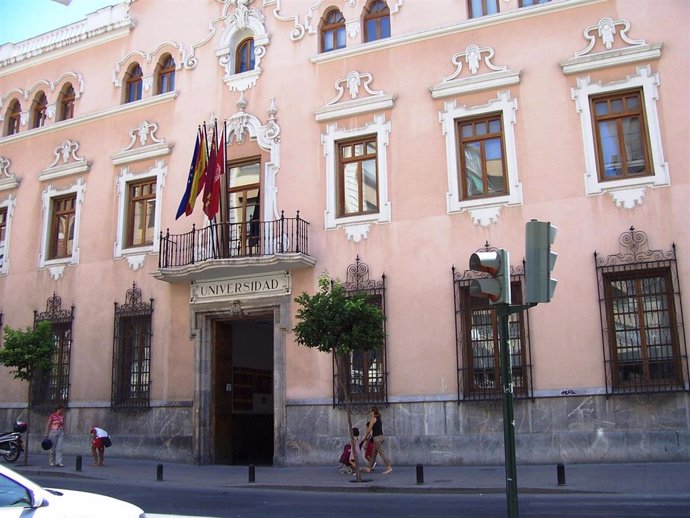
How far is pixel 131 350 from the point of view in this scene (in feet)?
67.8

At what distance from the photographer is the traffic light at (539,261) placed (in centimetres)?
693

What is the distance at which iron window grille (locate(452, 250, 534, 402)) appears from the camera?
16156 millimetres

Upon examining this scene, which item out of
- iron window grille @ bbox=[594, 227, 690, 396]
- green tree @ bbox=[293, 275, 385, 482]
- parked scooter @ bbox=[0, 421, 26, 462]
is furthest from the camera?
parked scooter @ bbox=[0, 421, 26, 462]

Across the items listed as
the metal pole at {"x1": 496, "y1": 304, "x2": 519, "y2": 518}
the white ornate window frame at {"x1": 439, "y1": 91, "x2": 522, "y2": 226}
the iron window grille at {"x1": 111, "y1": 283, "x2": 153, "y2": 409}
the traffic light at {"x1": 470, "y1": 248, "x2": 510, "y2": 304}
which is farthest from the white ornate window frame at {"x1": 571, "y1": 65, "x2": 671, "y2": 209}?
the iron window grille at {"x1": 111, "y1": 283, "x2": 153, "y2": 409}

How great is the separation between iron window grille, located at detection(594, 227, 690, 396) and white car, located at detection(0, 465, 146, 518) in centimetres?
1203

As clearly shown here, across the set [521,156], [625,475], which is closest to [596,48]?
[521,156]

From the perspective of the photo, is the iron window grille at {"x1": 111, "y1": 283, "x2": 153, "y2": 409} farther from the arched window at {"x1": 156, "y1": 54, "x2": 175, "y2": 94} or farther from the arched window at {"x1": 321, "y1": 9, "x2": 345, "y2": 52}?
the arched window at {"x1": 321, "y1": 9, "x2": 345, "y2": 52}

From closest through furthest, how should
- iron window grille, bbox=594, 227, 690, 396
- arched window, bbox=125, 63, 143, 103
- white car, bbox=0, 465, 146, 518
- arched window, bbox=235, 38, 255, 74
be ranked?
white car, bbox=0, 465, 146, 518 < iron window grille, bbox=594, 227, 690, 396 < arched window, bbox=235, 38, 255, 74 < arched window, bbox=125, 63, 143, 103

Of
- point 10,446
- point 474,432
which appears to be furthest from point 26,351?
point 474,432

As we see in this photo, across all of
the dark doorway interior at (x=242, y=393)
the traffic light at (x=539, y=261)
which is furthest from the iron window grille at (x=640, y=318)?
the dark doorway interior at (x=242, y=393)

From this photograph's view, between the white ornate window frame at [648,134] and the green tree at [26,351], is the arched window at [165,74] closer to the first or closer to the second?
the green tree at [26,351]

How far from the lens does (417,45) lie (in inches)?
731

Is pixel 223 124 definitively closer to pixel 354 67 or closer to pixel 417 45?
pixel 354 67

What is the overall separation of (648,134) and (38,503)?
14547 mm
